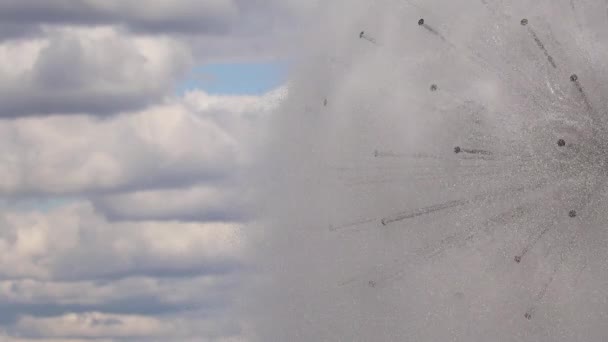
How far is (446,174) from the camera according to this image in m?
135

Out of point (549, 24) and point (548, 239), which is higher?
point (549, 24)

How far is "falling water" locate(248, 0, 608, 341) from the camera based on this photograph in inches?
5037

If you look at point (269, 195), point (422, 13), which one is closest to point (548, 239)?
point (422, 13)

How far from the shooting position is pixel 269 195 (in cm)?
15262

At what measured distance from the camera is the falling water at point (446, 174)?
127938mm

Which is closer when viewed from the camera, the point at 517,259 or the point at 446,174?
the point at 517,259

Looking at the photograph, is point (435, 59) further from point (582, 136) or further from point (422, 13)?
point (582, 136)

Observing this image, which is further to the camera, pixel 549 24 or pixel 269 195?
pixel 269 195

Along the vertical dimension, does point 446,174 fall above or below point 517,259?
above

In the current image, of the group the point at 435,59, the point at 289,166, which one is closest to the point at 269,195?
the point at 289,166

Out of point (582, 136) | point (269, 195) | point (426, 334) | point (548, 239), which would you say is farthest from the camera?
point (269, 195)

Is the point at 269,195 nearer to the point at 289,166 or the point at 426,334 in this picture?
the point at 289,166

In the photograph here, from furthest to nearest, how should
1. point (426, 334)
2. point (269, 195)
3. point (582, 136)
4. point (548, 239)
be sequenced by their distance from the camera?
point (269, 195) < point (426, 334) < point (548, 239) < point (582, 136)

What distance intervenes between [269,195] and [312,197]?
720 cm
